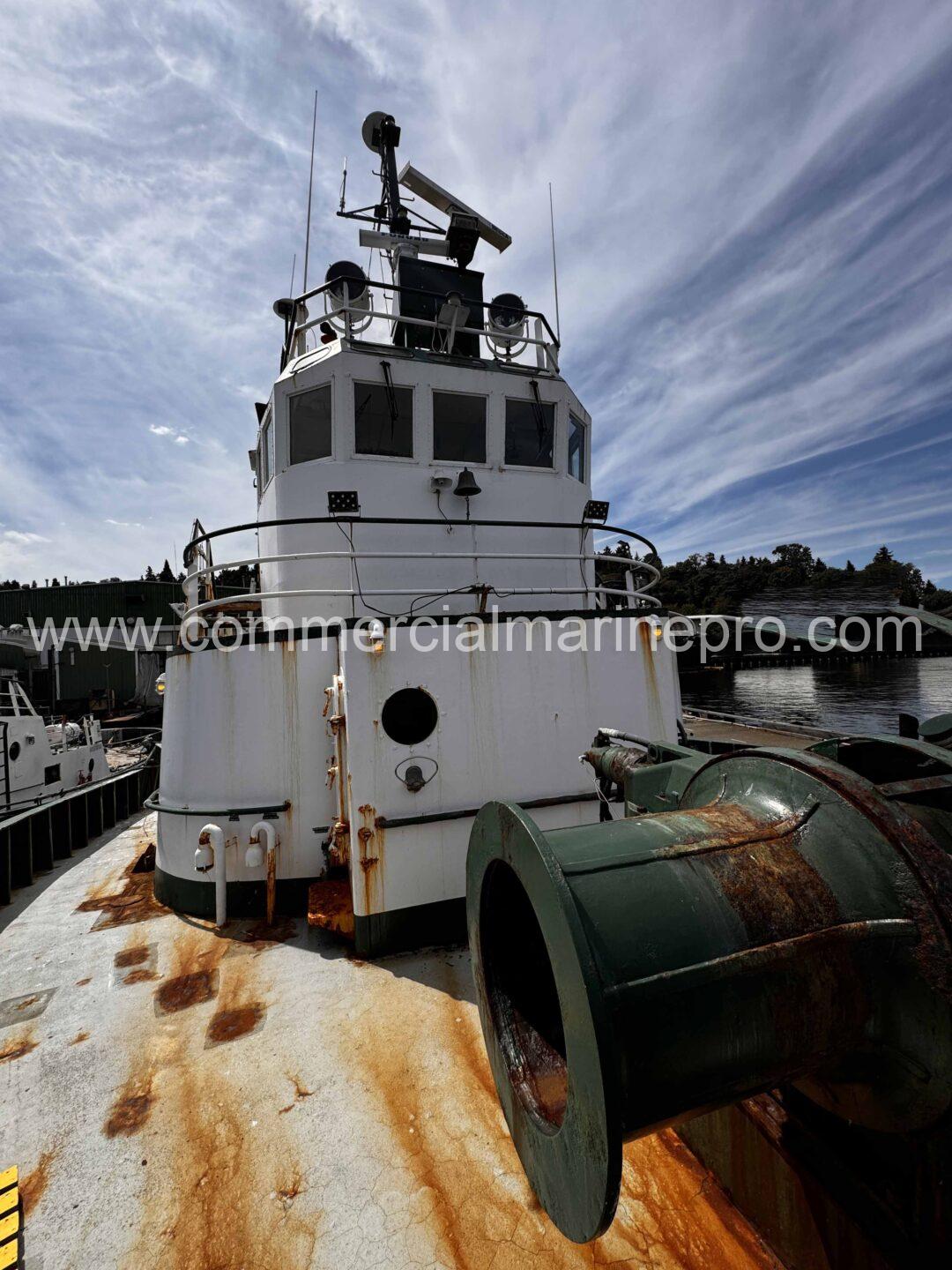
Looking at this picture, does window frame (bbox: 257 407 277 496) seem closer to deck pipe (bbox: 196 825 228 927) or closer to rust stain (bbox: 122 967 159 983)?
deck pipe (bbox: 196 825 228 927)

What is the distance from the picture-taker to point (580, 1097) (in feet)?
3.62

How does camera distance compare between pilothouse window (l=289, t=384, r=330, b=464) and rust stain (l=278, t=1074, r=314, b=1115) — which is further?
pilothouse window (l=289, t=384, r=330, b=464)

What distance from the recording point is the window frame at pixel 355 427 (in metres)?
5.96

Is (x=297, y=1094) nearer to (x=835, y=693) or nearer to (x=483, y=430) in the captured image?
(x=483, y=430)

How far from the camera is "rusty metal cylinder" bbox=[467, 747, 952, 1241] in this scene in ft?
3.72

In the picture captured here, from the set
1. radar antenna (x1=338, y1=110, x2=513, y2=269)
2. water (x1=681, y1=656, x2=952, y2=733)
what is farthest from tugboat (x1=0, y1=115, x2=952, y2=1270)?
water (x1=681, y1=656, x2=952, y2=733)

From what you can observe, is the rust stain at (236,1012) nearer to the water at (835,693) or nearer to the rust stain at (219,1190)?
the rust stain at (219,1190)

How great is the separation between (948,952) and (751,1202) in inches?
61.4

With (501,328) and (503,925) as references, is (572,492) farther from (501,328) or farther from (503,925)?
(503,925)

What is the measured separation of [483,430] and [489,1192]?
6.27 meters

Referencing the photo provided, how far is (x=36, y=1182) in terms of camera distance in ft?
7.76

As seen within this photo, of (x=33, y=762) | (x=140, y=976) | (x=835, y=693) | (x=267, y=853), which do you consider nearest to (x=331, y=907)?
(x=267, y=853)

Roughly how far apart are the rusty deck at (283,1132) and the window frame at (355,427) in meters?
4.66

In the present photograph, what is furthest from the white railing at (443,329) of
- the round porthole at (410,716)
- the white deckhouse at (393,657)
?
the round porthole at (410,716)
